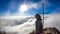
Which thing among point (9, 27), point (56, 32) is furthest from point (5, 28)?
point (56, 32)

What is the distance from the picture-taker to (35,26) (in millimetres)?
2059

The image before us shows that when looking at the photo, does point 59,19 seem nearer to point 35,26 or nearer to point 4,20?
point 35,26

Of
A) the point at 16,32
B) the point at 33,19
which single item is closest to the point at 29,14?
the point at 33,19

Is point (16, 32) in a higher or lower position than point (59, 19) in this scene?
lower

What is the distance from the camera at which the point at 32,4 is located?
2080mm

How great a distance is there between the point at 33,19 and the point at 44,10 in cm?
17

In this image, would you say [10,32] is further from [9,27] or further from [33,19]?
[33,19]

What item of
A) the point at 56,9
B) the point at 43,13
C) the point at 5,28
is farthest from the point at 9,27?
the point at 56,9

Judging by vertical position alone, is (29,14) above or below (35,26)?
above

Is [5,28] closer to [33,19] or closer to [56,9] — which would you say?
[33,19]

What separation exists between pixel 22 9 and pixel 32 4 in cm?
14

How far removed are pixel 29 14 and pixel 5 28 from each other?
0.34m

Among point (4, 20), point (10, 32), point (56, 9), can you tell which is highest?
point (56, 9)

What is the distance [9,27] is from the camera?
6.86ft
